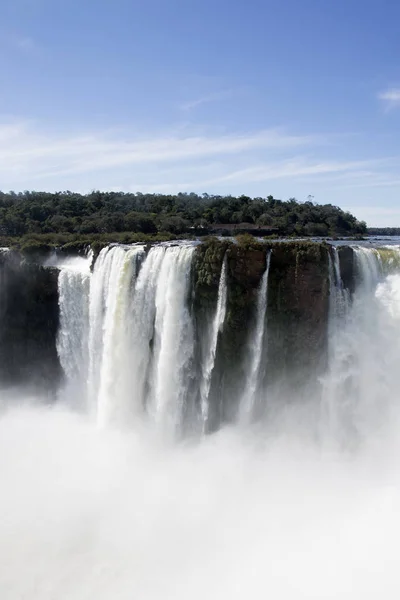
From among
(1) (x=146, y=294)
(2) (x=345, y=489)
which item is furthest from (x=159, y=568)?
(1) (x=146, y=294)

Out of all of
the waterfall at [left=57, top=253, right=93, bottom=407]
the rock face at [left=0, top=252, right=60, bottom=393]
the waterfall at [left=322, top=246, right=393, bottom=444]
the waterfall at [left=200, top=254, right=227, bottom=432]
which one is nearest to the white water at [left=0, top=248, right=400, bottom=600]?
the waterfall at [left=322, top=246, right=393, bottom=444]

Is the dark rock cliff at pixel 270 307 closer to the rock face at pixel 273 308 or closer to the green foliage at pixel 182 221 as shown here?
the rock face at pixel 273 308

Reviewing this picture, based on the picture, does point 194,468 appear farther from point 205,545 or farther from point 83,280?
point 83,280

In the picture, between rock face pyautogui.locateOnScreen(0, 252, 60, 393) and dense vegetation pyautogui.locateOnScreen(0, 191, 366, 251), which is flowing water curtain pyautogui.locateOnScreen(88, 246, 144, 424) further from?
dense vegetation pyautogui.locateOnScreen(0, 191, 366, 251)

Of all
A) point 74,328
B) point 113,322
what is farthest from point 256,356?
point 74,328

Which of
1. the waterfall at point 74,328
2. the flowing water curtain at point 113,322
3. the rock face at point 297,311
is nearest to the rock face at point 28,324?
the waterfall at point 74,328

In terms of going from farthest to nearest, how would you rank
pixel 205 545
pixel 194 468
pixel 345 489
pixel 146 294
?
pixel 146 294 → pixel 194 468 → pixel 345 489 → pixel 205 545

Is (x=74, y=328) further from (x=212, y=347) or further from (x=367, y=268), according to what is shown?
(x=367, y=268)
